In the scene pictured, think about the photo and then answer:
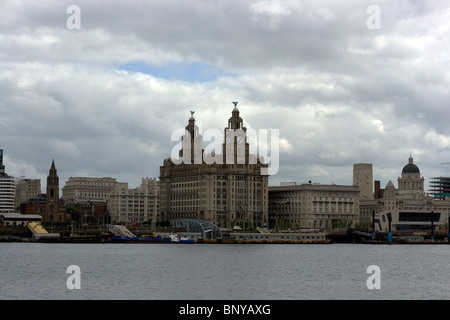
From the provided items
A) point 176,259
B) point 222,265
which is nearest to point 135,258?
point 176,259

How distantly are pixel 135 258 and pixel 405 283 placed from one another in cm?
5306

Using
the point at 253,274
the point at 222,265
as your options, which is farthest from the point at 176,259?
the point at 253,274

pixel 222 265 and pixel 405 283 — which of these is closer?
pixel 405 283

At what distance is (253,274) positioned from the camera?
101 meters
